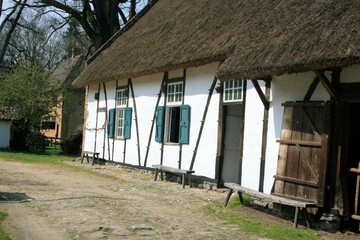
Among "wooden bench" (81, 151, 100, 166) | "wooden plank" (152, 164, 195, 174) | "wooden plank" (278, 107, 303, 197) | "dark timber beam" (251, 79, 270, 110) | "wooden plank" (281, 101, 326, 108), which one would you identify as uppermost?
"dark timber beam" (251, 79, 270, 110)

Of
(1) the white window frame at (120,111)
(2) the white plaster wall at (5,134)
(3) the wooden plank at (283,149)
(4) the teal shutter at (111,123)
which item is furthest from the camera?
(2) the white plaster wall at (5,134)

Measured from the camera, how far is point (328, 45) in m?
7.63

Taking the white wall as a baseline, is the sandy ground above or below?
below

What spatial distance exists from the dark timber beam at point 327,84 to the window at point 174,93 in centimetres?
629

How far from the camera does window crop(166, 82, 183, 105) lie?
14102 mm

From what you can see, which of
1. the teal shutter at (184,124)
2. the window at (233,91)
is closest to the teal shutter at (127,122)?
the teal shutter at (184,124)

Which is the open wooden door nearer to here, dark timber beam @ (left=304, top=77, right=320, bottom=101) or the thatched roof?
dark timber beam @ (left=304, top=77, right=320, bottom=101)

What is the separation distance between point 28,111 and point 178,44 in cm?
1393

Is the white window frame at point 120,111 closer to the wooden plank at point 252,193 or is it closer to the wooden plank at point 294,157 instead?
the wooden plank at point 252,193

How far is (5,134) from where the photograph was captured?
2558 centimetres

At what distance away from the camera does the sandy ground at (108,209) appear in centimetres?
712

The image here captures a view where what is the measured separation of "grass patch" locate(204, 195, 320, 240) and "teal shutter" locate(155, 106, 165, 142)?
512 centimetres

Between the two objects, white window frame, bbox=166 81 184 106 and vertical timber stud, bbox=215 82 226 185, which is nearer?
vertical timber stud, bbox=215 82 226 185

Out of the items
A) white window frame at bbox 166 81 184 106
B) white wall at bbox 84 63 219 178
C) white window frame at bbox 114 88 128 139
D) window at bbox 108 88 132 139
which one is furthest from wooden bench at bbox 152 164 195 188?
white window frame at bbox 114 88 128 139
